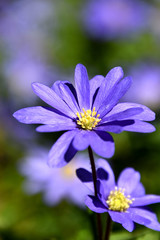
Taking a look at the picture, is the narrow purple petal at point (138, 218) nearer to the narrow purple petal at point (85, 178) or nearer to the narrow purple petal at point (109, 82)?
the narrow purple petal at point (85, 178)

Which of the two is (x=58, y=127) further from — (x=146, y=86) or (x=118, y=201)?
(x=146, y=86)

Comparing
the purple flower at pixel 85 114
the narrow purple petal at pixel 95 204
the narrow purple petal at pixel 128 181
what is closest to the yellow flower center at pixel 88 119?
the purple flower at pixel 85 114

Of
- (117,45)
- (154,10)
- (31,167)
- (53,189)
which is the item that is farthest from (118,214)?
(154,10)

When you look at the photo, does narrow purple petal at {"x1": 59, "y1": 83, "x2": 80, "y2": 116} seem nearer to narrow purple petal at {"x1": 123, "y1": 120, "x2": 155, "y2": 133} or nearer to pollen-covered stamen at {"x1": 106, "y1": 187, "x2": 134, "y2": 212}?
narrow purple petal at {"x1": 123, "y1": 120, "x2": 155, "y2": 133}

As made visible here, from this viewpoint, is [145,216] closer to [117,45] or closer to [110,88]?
[110,88]

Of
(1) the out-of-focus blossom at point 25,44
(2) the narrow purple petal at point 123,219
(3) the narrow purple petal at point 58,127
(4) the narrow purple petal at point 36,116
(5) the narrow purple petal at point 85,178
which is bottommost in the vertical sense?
(2) the narrow purple petal at point 123,219

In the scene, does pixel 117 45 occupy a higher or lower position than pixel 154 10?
lower
